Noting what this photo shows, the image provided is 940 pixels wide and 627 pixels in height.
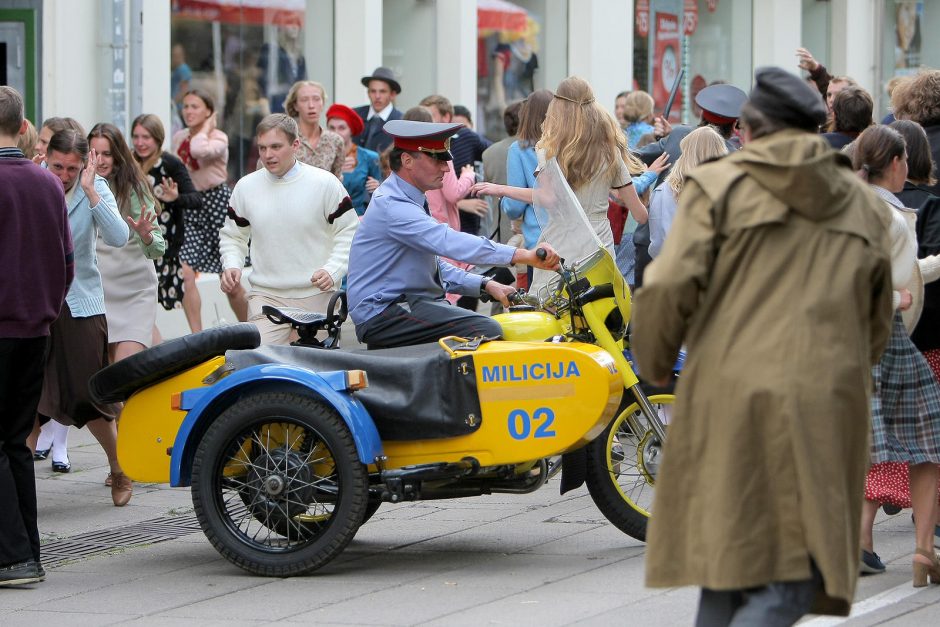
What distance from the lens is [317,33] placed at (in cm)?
1670

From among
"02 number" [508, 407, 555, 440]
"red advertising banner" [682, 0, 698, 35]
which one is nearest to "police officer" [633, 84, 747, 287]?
"02 number" [508, 407, 555, 440]

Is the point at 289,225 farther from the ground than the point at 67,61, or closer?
closer

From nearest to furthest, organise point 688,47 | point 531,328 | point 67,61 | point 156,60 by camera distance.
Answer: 1. point 531,328
2. point 67,61
3. point 156,60
4. point 688,47

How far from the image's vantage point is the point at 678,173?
8.09m

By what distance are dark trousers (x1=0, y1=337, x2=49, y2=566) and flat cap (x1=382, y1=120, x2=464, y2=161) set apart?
1653 mm

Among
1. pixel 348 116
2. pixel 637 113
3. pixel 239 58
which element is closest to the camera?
pixel 348 116

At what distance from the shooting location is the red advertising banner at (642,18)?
21625mm

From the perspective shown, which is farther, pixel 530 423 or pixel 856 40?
pixel 856 40

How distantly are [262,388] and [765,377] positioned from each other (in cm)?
298

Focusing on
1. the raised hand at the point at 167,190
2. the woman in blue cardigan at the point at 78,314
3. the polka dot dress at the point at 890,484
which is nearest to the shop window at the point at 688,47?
the raised hand at the point at 167,190

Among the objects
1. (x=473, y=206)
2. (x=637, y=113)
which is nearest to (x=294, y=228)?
(x=473, y=206)

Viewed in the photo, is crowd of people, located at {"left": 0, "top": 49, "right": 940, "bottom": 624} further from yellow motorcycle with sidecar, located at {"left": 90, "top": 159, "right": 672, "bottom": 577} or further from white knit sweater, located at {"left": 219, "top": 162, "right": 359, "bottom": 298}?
yellow motorcycle with sidecar, located at {"left": 90, "top": 159, "right": 672, "bottom": 577}

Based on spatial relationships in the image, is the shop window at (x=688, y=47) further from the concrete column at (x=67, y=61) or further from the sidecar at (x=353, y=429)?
the sidecar at (x=353, y=429)

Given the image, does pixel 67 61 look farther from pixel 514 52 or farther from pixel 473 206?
pixel 514 52
